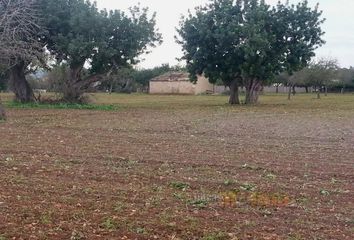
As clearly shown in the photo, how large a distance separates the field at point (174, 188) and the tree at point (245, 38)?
23779 millimetres

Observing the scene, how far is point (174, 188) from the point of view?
841 centimetres

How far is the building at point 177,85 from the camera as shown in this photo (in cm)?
9362

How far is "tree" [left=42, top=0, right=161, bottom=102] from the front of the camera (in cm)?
3291

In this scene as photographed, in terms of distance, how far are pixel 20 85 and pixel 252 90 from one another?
18743 millimetres

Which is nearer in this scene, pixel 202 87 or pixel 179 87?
pixel 179 87

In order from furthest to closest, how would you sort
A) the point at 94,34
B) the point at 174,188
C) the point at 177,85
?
the point at 177,85
the point at 94,34
the point at 174,188

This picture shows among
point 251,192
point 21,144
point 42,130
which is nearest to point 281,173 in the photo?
point 251,192

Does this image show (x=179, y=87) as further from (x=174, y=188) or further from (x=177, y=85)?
(x=174, y=188)

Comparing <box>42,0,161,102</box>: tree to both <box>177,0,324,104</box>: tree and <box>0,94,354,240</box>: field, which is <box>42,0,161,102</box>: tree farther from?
<box>0,94,354,240</box>: field

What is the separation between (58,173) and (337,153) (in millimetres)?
7351

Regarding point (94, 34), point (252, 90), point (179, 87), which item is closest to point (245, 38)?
point (252, 90)

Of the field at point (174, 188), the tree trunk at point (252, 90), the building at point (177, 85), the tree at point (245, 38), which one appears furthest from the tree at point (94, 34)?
the building at point (177, 85)

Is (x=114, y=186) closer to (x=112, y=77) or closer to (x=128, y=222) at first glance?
(x=128, y=222)

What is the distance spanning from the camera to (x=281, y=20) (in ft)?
131
